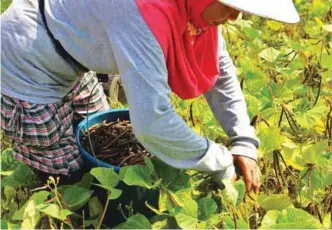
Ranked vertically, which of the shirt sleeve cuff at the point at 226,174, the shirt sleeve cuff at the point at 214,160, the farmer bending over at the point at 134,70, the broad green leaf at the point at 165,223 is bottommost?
the broad green leaf at the point at 165,223

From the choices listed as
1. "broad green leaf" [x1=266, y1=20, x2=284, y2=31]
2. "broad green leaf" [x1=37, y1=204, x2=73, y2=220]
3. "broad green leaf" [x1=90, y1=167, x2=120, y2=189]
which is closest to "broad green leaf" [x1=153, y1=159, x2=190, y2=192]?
"broad green leaf" [x1=90, y1=167, x2=120, y2=189]

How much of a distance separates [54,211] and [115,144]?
31 centimetres

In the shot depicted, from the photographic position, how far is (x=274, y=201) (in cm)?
140

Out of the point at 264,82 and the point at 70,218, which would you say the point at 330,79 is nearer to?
the point at 264,82

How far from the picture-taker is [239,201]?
1422 millimetres

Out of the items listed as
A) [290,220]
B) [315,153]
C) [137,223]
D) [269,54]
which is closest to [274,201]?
[290,220]

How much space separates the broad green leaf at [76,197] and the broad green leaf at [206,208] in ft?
0.81

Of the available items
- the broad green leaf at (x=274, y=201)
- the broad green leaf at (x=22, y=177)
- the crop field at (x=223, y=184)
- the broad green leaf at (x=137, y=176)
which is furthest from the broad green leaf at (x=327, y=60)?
Result: the broad green leaf at (x=22, y=177)

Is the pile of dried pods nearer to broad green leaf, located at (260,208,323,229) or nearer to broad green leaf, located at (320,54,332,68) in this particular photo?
broad green leaf, located at (260,208,323,229)

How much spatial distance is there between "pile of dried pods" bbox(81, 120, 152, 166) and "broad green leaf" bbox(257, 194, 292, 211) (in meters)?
0.31

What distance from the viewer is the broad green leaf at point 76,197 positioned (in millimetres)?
1467

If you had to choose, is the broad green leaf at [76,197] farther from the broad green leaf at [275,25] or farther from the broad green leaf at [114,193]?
the broad green leaf at [275,25]

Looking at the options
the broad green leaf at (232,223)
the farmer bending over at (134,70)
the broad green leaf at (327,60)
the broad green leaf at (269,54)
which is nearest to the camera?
the farmer bending over at (134,70)

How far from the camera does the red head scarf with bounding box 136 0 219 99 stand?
1257 millimetres
